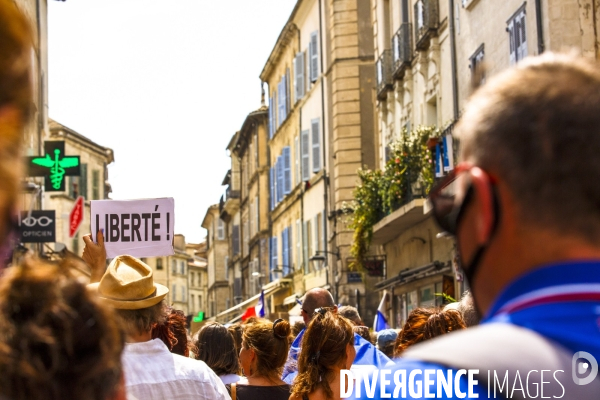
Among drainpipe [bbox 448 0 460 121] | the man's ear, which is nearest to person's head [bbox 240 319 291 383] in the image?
the man's ear

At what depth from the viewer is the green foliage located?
21.5 meters

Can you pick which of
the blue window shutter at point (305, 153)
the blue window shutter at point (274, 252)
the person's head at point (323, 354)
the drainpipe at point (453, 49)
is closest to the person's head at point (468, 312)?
the person's head at point (323, 354)

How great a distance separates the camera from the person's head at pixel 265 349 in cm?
700

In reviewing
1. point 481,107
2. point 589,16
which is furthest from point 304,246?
point 481,107

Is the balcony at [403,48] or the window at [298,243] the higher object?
the balcony at [403,48]

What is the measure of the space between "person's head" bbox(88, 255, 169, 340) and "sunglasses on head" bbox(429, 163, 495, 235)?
2717mm

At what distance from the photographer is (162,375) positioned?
15.3ft

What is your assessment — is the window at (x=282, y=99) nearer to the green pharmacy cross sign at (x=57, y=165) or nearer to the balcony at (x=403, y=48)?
the green pharmacy cross sign at (x=57, y=165)

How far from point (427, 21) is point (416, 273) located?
17.7ft

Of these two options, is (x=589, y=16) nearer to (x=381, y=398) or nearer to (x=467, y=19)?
(x=467, y=19)

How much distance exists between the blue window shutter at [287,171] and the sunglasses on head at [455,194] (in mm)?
39303

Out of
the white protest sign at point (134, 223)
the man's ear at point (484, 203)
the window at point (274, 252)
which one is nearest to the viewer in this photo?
the man's ear at point (484, 203)

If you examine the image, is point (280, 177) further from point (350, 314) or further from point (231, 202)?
point (350, 314)

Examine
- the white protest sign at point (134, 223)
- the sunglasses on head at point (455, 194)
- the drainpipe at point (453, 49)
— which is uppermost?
the drainpipe at point (453, 49)
